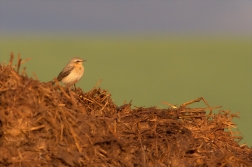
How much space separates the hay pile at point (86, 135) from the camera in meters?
10.0

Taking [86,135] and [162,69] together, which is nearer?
[86,135]

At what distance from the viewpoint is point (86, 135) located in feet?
34.2

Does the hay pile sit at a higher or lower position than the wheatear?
lower

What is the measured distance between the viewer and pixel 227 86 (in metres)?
51.5

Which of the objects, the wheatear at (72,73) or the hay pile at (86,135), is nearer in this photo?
the hay pile at (86,135)

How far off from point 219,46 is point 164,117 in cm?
5781

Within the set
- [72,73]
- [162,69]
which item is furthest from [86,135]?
[162,69]

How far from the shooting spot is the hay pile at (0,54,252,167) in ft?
32.8

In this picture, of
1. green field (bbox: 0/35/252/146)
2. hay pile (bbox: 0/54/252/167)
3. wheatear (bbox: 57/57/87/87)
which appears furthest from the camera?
green field (bbox: 0/35/252/146)

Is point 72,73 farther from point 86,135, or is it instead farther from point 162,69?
point 162,69

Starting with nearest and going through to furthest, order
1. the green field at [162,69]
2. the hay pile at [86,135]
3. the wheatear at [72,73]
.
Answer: the hay pile at [86,135] → the wheatear at [72,73] → the green field at [162,69]

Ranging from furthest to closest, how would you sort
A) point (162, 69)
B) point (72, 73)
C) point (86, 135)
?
1. point (162, 69)
2. point (72, 73)
3. point (86, 135)

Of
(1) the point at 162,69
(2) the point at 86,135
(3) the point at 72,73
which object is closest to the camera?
(2) the point at 86,135

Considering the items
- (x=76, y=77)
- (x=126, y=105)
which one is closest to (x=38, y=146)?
(x=126, y=105)
